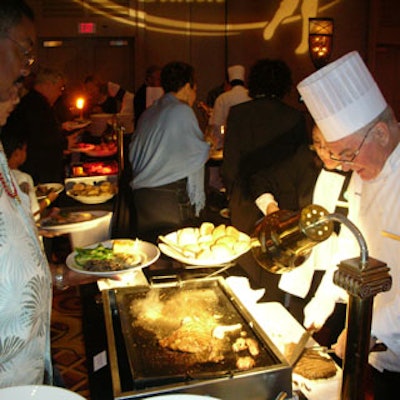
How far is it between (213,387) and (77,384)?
1.52 metres

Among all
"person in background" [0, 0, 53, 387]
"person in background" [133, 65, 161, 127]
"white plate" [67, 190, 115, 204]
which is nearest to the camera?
"person in background" [0, 0, 53, 387]

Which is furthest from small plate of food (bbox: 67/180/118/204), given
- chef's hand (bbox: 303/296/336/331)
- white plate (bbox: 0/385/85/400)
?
white plate (bbox: 0/385/85/400)

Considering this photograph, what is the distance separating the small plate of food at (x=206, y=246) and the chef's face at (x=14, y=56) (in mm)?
858

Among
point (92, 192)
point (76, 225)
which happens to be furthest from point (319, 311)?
point (92, 192)

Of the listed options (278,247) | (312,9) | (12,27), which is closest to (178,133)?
(12,27)

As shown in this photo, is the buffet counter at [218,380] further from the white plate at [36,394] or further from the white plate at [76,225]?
the white plate at [76,225]

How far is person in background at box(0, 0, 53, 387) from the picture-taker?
929 mm

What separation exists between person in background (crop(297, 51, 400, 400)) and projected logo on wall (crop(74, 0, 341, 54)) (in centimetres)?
603

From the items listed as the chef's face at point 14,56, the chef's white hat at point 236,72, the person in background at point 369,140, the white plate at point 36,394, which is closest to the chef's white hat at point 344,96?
the person in background at point 369,140

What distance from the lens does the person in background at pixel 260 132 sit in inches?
105

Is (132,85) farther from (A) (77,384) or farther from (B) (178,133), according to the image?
(A) (77,384)

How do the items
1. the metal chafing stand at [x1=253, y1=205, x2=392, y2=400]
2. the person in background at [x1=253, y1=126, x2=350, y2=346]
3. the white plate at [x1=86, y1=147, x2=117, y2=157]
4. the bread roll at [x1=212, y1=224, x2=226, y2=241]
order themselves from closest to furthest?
the metal chafing stand at [x1=253, y1=205, x2=392, y2=400] → the person in background at [x1=253, y1=126, x2=350, y2=346] → the bread roll at [x1=212, y1=224, x2=226, y2=241] → the white plate at [x1=86, y1=147, x2=117, y2=157]

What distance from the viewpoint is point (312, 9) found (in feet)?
22.8

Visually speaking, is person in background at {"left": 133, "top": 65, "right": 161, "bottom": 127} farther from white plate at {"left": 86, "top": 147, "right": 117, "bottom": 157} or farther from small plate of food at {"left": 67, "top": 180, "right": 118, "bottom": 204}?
small plate of food at {"left": 67, "top": 180, "right": 118, "bottom": 204}
